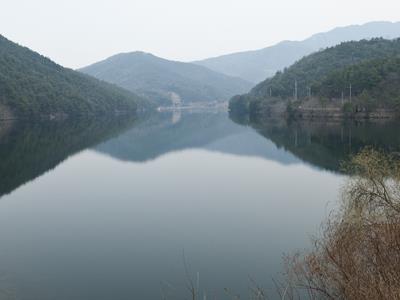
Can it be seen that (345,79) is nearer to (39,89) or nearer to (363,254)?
(39,89)

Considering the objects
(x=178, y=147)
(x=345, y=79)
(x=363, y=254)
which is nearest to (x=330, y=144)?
(x=178, y=147)

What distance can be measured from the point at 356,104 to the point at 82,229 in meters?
95.1

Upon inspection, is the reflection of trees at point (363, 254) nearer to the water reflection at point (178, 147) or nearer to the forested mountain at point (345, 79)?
the water reflection at point (178, 147)

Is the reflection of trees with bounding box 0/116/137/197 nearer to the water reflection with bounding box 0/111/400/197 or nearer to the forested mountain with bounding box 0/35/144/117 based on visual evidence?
the water reflection with bounding box 0/111/400/197

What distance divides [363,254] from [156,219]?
15381mm

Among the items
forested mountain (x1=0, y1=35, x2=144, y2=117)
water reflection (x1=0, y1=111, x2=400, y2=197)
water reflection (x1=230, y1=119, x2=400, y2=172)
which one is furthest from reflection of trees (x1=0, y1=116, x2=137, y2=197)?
forested mountain (x1=0, y1=35, x2=144, y2=117)

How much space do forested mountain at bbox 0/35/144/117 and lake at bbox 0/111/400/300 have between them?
74.5 metres

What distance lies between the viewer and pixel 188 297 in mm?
15750

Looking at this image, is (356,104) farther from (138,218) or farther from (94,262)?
(94,262)

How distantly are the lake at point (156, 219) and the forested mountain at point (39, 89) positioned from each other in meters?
74.5

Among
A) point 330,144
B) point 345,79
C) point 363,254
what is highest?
point 345,79

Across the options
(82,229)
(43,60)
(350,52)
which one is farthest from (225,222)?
(43,60)

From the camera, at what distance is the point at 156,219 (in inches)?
1041

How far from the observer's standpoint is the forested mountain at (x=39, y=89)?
12541cm
